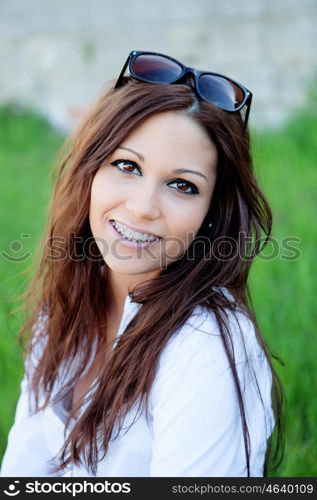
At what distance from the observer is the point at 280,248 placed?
3.33 meters

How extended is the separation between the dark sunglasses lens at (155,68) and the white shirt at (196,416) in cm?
63

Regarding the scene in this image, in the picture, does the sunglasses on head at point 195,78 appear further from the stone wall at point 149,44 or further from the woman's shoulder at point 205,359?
the stone wall at point 149,44

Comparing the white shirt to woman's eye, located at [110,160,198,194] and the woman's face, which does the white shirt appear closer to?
the woman's face

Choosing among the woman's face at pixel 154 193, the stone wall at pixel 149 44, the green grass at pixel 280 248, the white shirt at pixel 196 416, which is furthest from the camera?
the stone wall at pixel 149 44

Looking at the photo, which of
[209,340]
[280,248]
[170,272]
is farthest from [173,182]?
[280,248]

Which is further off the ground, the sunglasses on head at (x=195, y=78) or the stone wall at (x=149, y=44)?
the stone wall at (x=149, y=44)

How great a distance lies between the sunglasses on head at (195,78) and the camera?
5.33ft

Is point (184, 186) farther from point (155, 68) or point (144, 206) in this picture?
point (155, 68)

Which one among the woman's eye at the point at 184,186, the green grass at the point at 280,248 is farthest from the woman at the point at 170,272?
the green grass at the point at 280,248

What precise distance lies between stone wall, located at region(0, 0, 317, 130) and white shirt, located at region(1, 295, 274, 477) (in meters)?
3.87

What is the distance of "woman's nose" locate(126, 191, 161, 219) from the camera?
5.18 ft

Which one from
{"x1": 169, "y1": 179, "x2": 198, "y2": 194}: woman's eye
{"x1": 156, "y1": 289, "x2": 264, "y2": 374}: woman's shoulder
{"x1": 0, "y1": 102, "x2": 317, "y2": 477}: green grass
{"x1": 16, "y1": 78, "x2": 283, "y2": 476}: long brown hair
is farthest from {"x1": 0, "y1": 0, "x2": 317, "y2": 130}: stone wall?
{"x1": 156, "y1": 289, "x2": 264, "y2": 374}: woman's shoulder
